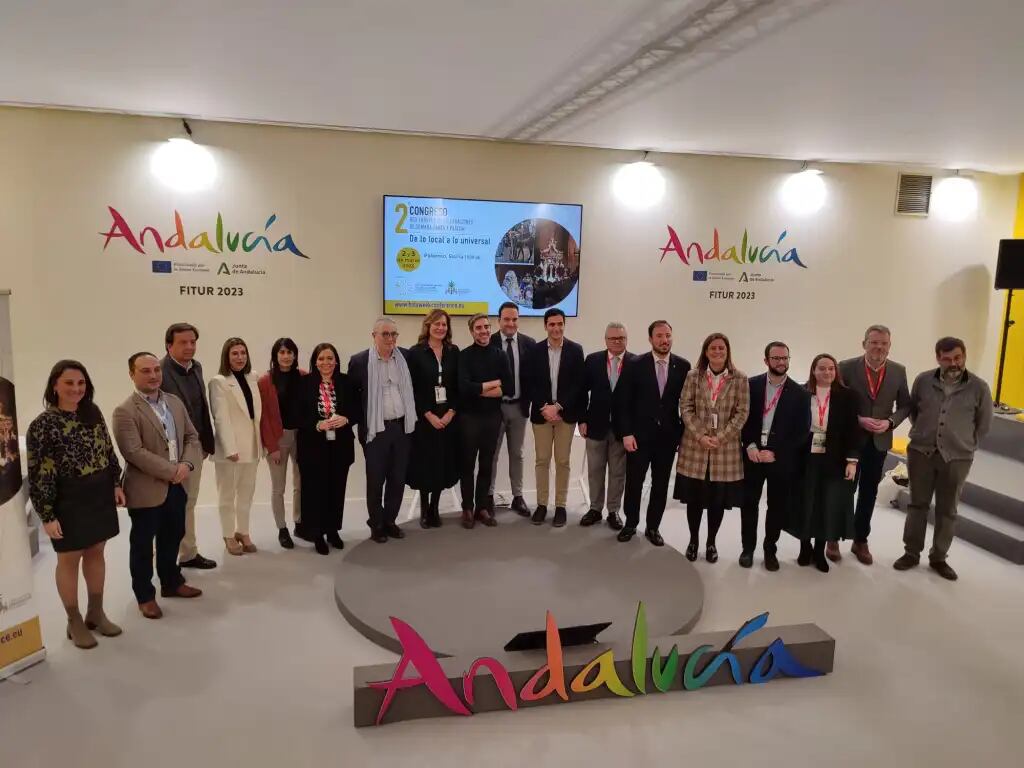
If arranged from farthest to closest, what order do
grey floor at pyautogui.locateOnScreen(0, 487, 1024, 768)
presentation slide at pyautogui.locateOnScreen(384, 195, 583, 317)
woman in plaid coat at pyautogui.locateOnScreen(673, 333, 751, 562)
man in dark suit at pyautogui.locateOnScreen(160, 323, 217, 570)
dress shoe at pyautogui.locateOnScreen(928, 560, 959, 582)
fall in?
presentation slide at pyautogui.locateOnScreen(384, 195, 583, 317) → dress shoe at pyautogui.locateOnScreen(928, 560, 959, 582) → woman in plaid coat at pyautogui.locateOnScreen(673, 333, 751, 562) → man in dark suit at pyautogui.locateOnScreen(160, 323, 217, 570) → grey floor at pyautogui.locateOnScreen(0, 487, 1024, 768)

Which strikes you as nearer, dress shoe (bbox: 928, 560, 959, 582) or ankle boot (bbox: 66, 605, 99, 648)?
ankle boot (bbox: 66, 605, 99, 648)

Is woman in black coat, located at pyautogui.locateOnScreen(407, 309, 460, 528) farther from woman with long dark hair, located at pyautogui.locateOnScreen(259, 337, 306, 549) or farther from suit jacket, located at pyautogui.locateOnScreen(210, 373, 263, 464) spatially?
suit jacket, located at pyautogui.locateOnScreen(210, 373, 263, 464)

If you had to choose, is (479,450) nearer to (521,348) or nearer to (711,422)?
(521,348)

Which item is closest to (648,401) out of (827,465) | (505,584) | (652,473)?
(652,473)

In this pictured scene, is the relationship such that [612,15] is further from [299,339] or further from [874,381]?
[299,339]

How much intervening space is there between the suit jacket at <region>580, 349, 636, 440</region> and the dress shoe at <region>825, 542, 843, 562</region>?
1.75 metres

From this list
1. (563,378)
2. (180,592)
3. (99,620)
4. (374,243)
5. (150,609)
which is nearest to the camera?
(99,620)

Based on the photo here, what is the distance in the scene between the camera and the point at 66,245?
500 cm

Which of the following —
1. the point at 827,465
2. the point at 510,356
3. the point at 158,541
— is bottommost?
the point at 158,541

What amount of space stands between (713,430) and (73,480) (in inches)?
136

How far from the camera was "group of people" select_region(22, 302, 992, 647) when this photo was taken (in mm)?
4211

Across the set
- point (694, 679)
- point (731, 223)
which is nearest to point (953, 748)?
point (694, 679)

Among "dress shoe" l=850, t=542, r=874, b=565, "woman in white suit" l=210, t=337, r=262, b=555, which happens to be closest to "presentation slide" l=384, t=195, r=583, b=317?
"woman in white suit" l=210, t=337, r=262, b=555

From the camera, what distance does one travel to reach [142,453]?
339 cm
